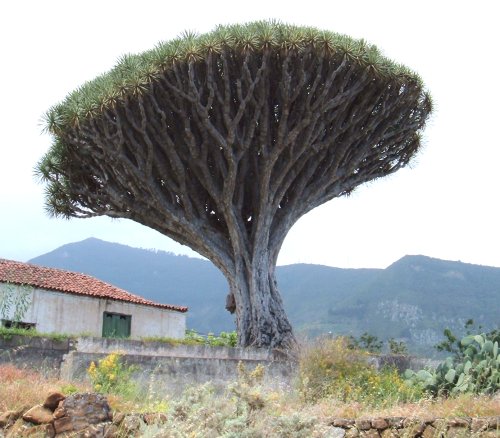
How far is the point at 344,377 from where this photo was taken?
12.8 meters

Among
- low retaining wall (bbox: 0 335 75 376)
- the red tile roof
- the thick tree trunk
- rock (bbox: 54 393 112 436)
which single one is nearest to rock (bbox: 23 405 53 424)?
rock (bbox: 54 393 112 436)

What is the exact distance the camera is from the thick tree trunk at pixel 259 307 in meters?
19.6

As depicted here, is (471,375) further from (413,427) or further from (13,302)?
(13,302)

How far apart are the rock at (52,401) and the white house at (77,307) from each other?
55.7 feet

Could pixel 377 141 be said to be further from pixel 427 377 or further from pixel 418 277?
pixel 418 277

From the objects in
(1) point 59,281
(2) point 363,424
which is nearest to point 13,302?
(1) point 59,281

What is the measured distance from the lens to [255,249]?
2042cm

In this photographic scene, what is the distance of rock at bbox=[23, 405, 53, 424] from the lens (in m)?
6.79

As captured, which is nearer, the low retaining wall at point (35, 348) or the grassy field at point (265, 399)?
the grassy field at point (265, 399)

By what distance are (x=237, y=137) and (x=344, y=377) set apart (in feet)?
28.1

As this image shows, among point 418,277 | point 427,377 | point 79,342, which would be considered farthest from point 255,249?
point 418,277

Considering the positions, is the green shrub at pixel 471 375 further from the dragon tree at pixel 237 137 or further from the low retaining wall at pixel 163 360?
the dragon tree at pixel 237 137

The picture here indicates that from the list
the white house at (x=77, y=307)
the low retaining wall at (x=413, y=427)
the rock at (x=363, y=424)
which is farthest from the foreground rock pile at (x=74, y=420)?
the white house at (x=77, y=307)

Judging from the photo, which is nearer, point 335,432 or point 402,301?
point 335,432
